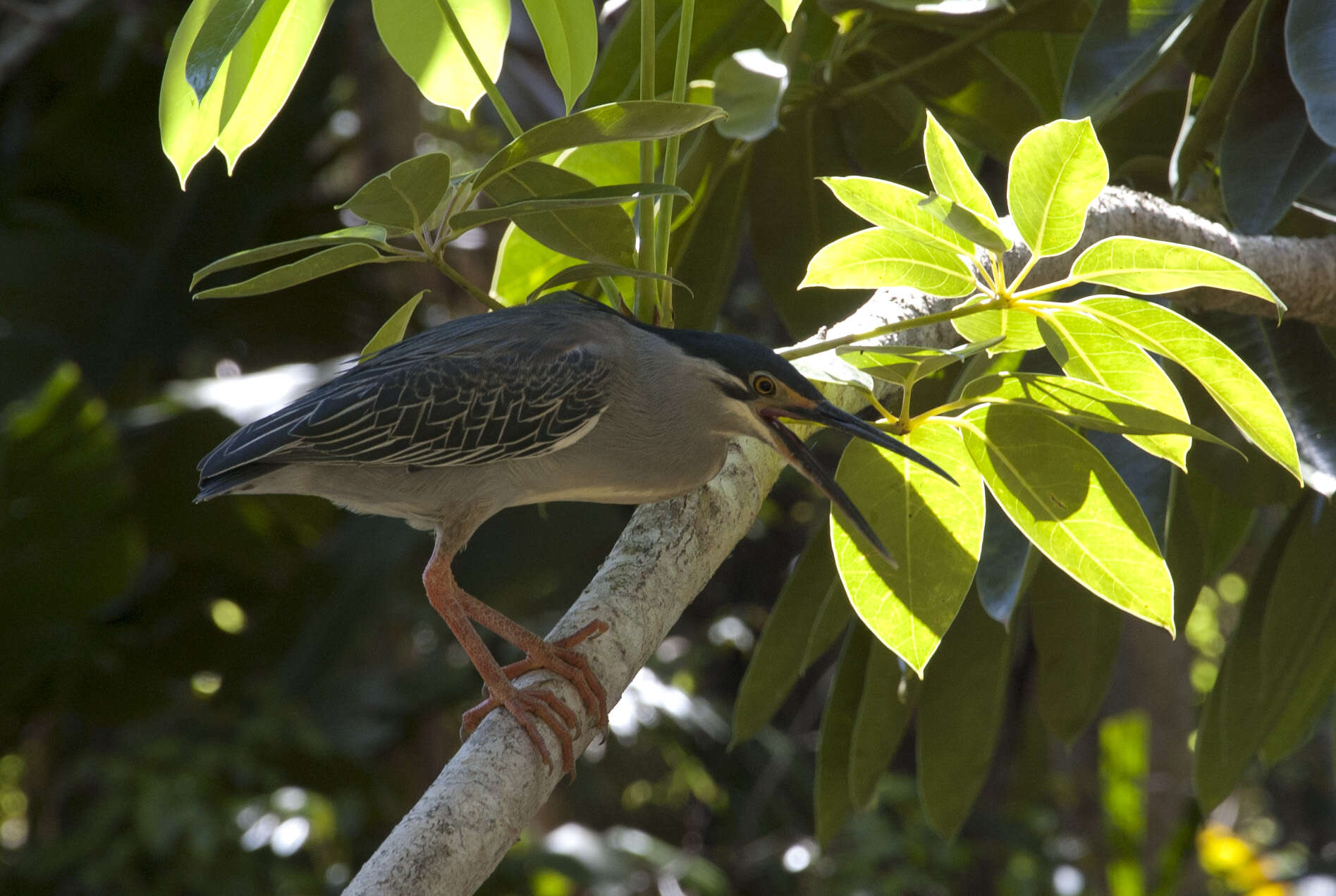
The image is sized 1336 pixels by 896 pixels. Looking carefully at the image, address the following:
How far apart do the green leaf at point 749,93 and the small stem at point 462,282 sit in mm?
431

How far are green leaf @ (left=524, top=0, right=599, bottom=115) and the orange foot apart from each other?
807mm

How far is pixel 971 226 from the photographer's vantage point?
4.26 ft

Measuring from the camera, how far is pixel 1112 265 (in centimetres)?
134

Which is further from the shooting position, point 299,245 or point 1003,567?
point 1003,567

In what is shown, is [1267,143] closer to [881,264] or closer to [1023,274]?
[1023,274]

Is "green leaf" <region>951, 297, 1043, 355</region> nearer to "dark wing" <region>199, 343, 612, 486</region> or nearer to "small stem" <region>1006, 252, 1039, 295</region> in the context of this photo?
"small stem" <region>1006, 252, 1039, 295</region>

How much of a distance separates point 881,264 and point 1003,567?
75 centimetres

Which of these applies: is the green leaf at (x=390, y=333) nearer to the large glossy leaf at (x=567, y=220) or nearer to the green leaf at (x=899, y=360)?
the large glossy leaf at (x=567, y=220)

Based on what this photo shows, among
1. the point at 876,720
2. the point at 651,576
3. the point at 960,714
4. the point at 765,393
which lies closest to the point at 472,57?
the point at 765,393

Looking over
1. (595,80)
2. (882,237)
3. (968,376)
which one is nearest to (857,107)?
(595,80)

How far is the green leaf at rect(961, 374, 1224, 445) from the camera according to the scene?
1319mm

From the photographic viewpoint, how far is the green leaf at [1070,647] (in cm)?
241

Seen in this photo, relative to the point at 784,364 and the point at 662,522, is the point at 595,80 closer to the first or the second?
the point at 784,364

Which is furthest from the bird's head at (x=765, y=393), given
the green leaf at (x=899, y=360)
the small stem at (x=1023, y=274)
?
the small stem at (x=1023, y=274)
